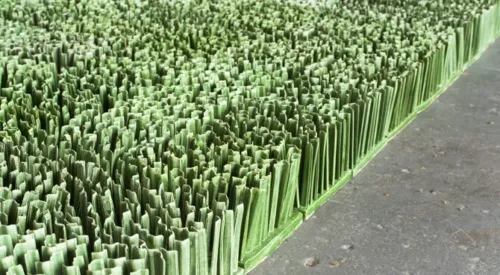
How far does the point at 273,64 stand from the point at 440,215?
1607 millimetres

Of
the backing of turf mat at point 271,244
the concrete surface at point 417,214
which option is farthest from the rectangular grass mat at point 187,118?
the concrete surface at point 417,214

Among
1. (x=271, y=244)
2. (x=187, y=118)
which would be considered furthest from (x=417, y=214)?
(x=187, y=118)

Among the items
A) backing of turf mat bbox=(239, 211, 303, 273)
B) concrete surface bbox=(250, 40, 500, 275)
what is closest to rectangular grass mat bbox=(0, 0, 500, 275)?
backing of turf mat bbox=(239, 211, 303, 273)

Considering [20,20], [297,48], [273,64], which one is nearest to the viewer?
[273,64]

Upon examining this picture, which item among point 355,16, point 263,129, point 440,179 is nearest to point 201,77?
point 263,129

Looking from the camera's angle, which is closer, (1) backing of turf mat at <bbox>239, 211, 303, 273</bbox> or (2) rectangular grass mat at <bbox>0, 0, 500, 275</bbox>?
(2) rectangular grass mat at <bbox>0, 0, 500, 275</bbox>

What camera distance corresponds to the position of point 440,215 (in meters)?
3.72

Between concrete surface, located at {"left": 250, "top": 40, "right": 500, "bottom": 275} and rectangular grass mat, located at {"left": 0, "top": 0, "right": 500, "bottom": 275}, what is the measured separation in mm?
118

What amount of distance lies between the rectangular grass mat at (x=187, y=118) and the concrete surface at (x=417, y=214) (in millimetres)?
118

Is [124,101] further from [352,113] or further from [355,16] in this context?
[355,16]

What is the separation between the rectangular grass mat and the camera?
8.38 ft

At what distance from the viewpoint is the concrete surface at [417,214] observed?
10.6 ft

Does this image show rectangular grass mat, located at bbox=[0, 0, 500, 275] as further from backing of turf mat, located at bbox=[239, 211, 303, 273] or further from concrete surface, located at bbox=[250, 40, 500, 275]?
concrete surface, located at bbox=[250, 40, 500, 275]

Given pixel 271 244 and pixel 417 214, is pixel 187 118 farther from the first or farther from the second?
pixel 417 214
